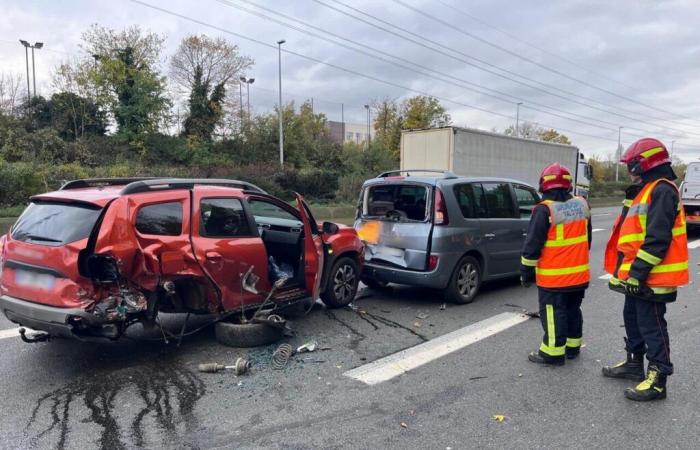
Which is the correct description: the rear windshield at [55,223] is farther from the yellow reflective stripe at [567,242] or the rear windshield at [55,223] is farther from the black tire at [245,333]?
the yellow reflective stripe at [567,242]

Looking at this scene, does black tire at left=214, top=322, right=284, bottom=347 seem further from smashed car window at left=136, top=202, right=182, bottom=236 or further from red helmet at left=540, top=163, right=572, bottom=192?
red helmet at left=540, top=163, right=572, bottom=192

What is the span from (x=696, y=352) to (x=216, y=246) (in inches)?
182

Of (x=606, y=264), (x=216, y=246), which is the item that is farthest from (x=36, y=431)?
(x=606, y=264)

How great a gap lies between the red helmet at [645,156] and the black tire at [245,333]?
11.0 ft

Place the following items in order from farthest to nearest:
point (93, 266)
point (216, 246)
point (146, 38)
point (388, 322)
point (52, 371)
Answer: point (146, 38) < point (388, 322) < point (216, 246) < point (52, 371) < point (93, 266)

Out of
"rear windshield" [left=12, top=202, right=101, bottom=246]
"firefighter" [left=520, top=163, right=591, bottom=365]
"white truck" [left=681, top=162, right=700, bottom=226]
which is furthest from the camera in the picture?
"white truck" [left=681, top=162, right=700, bottom=226]

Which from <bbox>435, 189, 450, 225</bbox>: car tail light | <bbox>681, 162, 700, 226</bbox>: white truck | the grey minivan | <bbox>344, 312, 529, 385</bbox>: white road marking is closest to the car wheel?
<bbox>344, 312, 529, 385</bbox>: white road marking

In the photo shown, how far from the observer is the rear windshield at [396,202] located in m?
6.61

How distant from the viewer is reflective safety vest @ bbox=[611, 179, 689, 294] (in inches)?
145

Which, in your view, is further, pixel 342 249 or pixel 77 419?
pixel 342 249

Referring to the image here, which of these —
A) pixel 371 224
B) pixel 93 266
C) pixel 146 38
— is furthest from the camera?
pixel 146 38

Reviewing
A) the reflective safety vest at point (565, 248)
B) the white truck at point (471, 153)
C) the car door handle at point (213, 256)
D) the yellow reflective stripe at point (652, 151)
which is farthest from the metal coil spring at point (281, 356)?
the white truck at point (471, 153)

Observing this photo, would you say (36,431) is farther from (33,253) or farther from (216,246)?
(216,246)

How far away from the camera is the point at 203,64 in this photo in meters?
36.2
